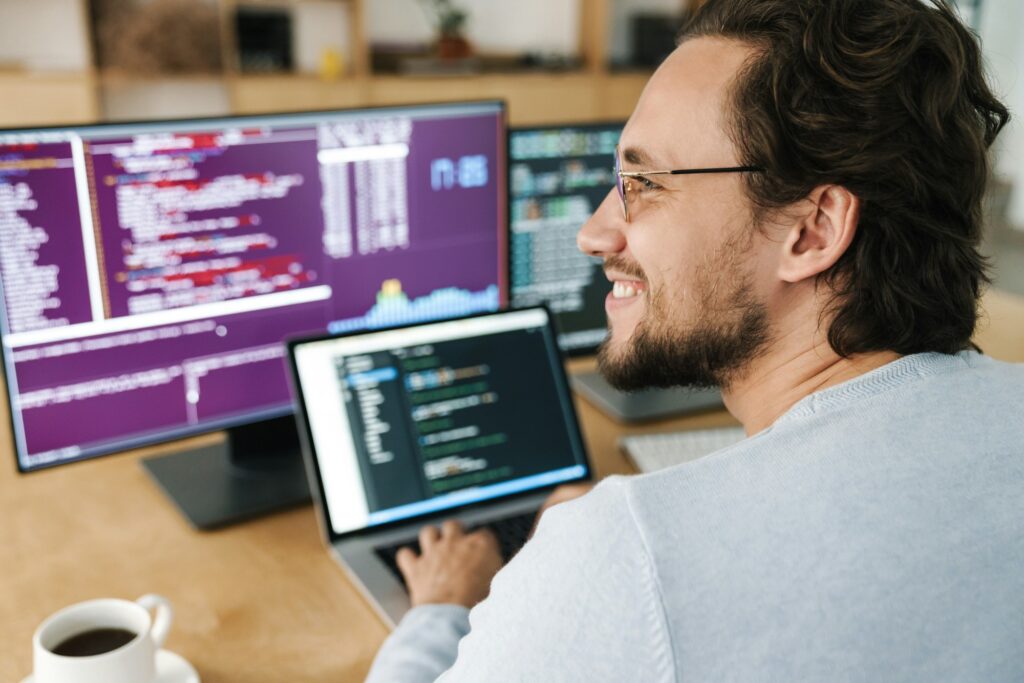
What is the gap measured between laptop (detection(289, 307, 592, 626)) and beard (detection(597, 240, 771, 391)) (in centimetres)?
28

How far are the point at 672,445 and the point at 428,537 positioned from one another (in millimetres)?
439

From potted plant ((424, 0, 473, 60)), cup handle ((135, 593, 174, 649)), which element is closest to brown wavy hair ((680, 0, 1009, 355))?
cup handle ((135, 593, 174, 649))

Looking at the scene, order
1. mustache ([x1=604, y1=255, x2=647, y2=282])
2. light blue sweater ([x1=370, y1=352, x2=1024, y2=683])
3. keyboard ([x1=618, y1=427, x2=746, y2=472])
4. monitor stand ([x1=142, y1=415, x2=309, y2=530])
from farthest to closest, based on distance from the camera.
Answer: keyboard ([x1=618, y1=427, x2=746, y2=472]) → monitor stand ([x1=142, y1=415, x2=309, y2=530]) → mustache ([x1=604, y1=255, x2=647, y2=282]) → light blue sweater ([x1=370, y1=352, x2=1024, y2=683])

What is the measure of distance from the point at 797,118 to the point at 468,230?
0.65m

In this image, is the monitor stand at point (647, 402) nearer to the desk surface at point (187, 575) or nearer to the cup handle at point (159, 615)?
the desk surface at point (187, 575)

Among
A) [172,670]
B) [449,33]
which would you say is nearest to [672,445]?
[172,670]

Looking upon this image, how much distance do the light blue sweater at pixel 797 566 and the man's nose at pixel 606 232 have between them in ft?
1.01

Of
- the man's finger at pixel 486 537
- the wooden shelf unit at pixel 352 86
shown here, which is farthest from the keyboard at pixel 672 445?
the wooden shelf unit at pixel 352 86

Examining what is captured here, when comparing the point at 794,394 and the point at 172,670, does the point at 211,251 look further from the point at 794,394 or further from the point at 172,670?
the point at 794,394

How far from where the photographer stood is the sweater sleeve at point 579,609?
2.04 ft

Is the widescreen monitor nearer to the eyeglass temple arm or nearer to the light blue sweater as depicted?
the eyeglass temple arm

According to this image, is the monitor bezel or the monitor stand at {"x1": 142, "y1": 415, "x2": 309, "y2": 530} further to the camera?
the monitor bezel

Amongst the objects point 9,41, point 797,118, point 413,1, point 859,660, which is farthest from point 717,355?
point 413,1

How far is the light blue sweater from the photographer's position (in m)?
0.62
